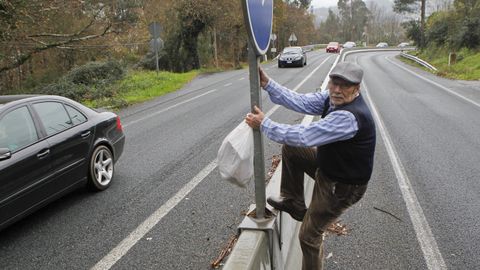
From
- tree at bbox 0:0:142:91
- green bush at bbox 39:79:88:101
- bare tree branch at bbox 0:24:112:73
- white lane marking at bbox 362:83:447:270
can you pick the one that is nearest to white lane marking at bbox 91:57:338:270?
white lane marking at bbox 362:83:447:270

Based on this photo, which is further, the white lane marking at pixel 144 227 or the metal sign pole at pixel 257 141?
the white lane marking at pixel 144 227

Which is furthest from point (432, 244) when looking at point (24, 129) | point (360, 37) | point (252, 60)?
point (360, 37)

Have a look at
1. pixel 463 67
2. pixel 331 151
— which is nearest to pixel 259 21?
pixel 331 151

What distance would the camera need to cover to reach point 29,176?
486 cm

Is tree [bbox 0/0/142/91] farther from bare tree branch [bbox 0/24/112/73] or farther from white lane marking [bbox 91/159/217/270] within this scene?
white lane marking [bbox 91/159/217/270]

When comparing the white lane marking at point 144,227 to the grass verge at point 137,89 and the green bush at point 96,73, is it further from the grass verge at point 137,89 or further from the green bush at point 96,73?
the green bush at point 96,73

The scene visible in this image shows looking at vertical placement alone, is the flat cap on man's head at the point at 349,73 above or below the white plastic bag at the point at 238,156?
above

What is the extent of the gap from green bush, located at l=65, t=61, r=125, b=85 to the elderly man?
769 inches

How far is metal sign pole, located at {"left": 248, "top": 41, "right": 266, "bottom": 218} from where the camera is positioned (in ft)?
9.16

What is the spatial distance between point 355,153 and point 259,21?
3.72 ft

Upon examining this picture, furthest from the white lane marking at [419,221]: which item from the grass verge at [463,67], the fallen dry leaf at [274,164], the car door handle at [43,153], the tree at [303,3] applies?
the tree at [303,3]

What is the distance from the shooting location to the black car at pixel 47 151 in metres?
4.66

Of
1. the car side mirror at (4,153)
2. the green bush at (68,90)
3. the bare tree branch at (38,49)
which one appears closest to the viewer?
the car side mirror at (4,153)

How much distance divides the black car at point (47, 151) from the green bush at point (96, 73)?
1608 cm
